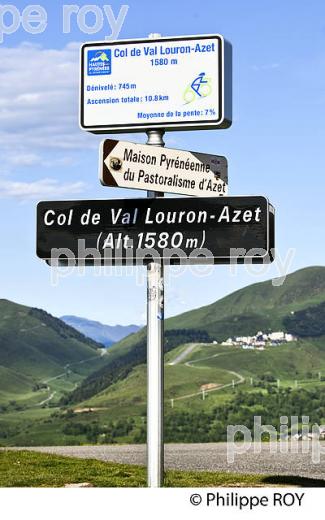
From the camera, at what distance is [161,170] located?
14781 millimetres

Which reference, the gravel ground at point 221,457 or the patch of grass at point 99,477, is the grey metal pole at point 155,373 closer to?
the patch of grass at point 99,477

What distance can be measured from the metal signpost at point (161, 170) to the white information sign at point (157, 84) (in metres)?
0.48

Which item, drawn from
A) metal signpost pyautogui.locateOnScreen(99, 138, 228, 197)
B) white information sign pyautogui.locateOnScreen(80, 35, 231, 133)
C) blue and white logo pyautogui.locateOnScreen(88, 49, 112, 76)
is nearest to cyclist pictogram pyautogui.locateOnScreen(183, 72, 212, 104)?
white information sign pyautogui.locateOnScreen(80, 35, 231, 133)

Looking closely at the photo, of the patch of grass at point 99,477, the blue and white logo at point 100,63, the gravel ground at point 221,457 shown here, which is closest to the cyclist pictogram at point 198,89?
the blue and white logo at point 100,63

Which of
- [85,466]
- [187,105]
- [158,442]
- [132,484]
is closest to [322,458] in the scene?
[85,466]

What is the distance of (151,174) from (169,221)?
76 centimetres

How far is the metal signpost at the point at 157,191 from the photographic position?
14531mm

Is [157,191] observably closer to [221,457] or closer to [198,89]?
[198,89]

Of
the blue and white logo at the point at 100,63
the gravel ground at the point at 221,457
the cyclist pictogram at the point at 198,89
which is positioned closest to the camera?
the cyclist pictogram at the point at 198,89

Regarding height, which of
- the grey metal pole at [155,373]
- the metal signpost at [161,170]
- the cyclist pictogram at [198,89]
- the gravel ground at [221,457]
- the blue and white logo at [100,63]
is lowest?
the gravel ground at [221,457]

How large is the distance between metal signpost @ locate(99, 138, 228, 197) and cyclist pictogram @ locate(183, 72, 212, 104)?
83 cm

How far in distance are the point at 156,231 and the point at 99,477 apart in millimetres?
5250

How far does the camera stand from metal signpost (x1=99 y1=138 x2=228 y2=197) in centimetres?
1458

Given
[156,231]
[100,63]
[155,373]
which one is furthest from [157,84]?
[155,373]
